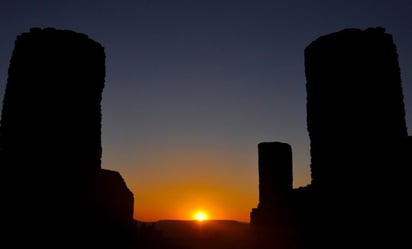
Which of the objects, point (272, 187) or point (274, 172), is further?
point (274, 172)

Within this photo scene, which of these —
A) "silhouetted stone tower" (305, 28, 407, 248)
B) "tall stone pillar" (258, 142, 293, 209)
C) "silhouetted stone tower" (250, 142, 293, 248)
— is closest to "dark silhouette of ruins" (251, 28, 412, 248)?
"silhouetted stone tower" (305, 28, 407, 248)

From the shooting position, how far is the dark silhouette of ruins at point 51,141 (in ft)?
16.4

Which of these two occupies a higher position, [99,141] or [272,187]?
[272,187]

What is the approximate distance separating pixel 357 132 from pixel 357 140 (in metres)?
0.09

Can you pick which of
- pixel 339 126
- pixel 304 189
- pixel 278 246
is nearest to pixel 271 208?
pixel 278 246

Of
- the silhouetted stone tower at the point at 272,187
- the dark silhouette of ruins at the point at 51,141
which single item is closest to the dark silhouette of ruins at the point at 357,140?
the dark silhouette of ruins at the point at 51,141

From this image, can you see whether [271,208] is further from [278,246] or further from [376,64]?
[376,64]

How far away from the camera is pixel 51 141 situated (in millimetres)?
5281

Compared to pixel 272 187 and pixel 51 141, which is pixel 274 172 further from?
pixel 51 141

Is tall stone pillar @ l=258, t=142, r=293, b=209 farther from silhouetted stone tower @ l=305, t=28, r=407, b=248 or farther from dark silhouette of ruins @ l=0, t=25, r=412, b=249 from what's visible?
silhouetted stone tower @ l=305, t=28, r=407, b=248

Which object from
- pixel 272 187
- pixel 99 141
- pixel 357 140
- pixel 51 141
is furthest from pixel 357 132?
pixel 272 187

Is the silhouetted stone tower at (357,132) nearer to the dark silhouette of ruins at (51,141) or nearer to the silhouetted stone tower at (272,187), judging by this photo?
the dark silhouette of ruins at (51,141)

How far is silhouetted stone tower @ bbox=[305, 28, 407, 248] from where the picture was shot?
4.66 m

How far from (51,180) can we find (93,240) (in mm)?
886
